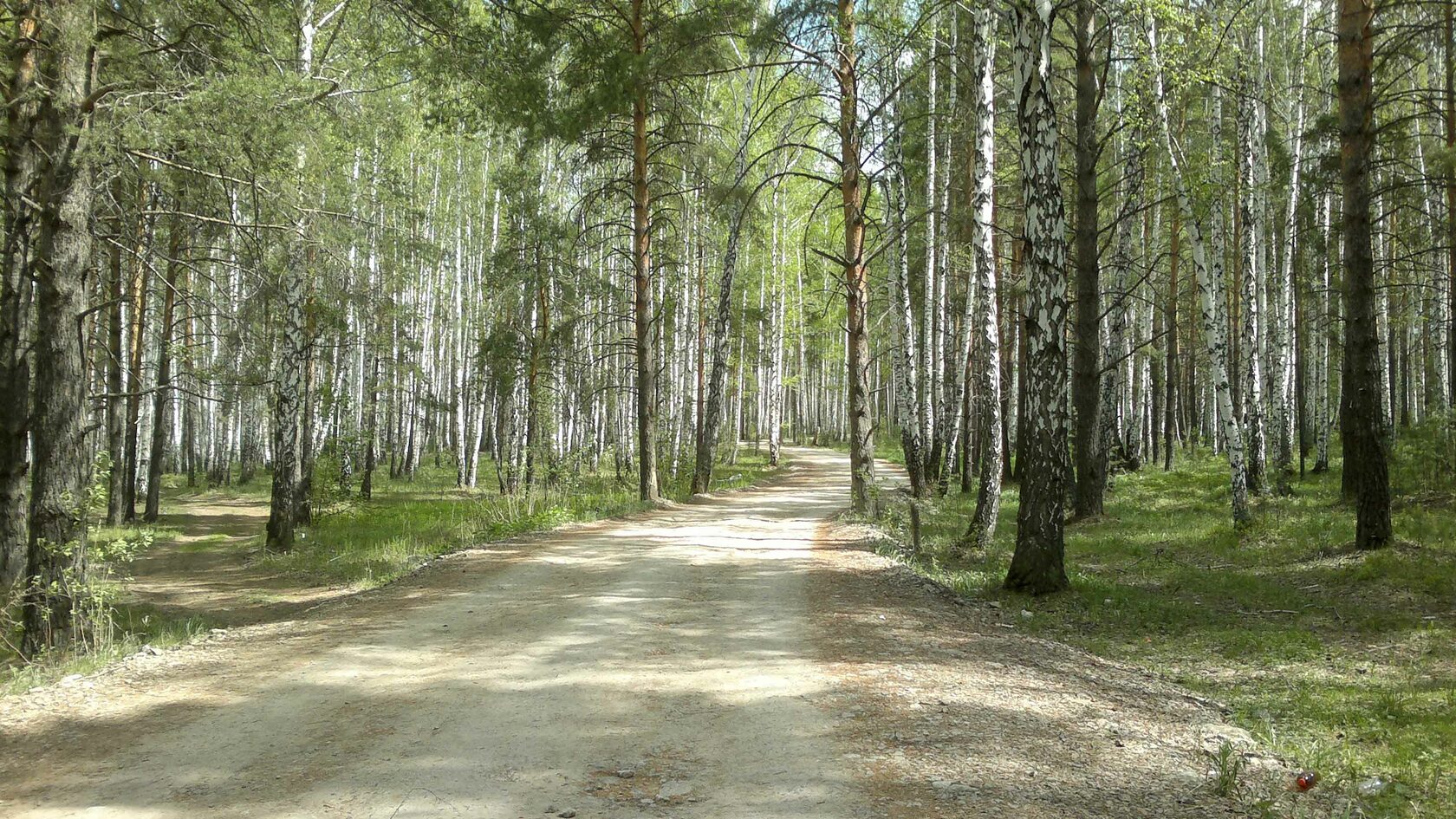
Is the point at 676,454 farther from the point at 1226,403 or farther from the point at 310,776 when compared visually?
the point at 310,776

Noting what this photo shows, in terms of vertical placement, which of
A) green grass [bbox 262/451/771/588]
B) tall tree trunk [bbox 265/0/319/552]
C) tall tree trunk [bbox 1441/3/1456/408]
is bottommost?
green grass [bbox 262/451/771/588]

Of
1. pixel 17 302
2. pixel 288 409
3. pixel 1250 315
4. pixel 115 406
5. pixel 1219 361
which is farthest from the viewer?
pixel 115 406

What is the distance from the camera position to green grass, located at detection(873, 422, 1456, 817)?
4812 mm

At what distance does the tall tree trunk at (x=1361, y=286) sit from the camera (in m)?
9.75

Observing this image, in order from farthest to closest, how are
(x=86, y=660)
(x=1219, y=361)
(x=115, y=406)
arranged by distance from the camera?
(x=115, y=406), (x=1219, y=361), (x=86, y=660)

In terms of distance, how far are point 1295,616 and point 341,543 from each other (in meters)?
15.4

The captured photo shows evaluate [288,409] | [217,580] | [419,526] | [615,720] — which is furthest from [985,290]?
[217,580]

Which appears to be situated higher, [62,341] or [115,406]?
[62,341]

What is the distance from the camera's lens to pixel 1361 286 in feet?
33.0

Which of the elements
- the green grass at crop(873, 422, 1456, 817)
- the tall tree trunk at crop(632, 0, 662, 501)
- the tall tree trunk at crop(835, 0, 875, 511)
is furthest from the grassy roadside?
the green grass at crop(873, 422, 1456, 817)

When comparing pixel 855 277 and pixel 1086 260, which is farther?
pixel 855 277

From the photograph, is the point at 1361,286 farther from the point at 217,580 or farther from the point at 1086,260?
the point at 217,580

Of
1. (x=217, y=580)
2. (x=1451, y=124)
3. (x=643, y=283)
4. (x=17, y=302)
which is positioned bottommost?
(x=217, y=580)

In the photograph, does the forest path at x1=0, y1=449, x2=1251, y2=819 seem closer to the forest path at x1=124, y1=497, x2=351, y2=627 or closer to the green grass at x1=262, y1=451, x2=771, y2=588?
the forest path at x1=124, y1=497, x2=351, y2=627
